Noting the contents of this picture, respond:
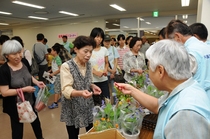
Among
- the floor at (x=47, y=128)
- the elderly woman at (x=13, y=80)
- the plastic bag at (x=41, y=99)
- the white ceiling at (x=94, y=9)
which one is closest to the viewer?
the elderly woman at (x=13, y=80)

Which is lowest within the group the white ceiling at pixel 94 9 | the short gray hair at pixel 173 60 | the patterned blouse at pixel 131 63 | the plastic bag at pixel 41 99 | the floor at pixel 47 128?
the floor at pixel 47 128

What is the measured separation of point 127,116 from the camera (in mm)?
1238

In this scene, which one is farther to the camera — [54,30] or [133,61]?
[54,30]

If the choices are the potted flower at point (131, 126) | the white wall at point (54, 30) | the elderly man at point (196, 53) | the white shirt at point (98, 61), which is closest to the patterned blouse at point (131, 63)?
the white shirt at point (98, 61)

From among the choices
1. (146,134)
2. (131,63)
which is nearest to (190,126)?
(146,134)

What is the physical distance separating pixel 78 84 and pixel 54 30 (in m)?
10.5

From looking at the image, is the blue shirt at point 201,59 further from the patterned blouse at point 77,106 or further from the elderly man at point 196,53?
the patterned blouse at point 77,106

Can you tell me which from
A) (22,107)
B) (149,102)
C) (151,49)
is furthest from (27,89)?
(151,49)

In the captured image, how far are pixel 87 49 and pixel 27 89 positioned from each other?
80cm

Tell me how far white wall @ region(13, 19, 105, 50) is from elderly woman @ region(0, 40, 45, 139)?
8.38 metres

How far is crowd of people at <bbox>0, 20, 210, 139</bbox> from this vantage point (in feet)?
2.14

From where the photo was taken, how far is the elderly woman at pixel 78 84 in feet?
4.71

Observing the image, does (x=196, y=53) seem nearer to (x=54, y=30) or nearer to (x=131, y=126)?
(x=131, y=126)

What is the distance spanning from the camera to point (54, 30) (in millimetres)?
11109
